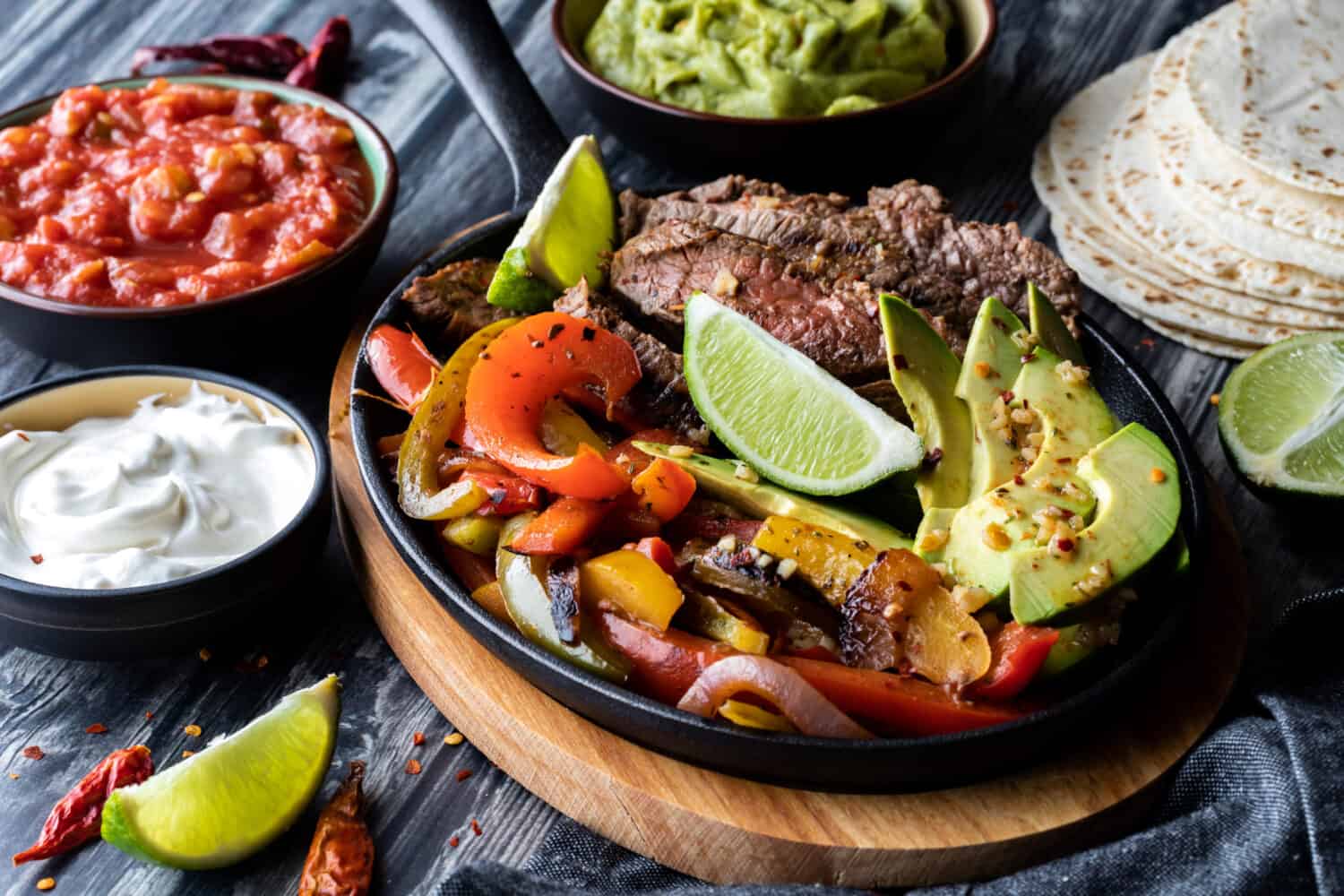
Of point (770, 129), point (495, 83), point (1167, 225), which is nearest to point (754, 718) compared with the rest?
point (770, 129)

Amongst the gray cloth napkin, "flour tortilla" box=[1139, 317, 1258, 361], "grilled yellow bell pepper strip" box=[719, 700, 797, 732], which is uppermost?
"grilled yellow bell pepper strip" box=[719, 700, 797, 732]

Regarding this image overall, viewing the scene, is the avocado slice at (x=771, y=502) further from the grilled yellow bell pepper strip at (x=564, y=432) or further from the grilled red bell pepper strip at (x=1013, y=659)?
the grilled red bell pepper strip at (x=1013, y=659)

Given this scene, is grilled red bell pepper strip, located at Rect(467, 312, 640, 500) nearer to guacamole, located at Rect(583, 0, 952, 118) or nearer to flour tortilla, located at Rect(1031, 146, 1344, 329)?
guacamole, located at Rect(583, 0, 952, 118)

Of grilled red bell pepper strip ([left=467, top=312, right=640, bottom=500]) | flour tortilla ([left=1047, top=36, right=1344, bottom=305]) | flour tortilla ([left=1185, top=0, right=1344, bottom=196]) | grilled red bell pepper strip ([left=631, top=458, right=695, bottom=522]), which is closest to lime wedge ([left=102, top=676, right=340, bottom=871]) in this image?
grilled red bell pepper strip ([left=467, top=312, right=640, bottom=500])

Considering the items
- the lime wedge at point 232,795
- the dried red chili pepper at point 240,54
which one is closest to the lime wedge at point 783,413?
the lime wedge at point 232,795

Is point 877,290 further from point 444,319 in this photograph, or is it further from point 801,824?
point 801,824

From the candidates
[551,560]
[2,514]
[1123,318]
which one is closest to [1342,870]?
[551,560]
